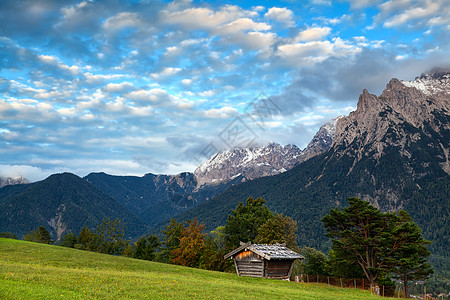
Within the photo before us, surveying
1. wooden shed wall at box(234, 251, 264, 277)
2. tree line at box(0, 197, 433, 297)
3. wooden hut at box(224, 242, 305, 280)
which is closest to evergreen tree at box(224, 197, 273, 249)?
tree line at box(0, 197, 433, 297)

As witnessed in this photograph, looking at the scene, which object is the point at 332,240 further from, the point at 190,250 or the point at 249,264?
the point at 190,250

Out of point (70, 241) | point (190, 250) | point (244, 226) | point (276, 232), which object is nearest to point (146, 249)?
point (190, 250)

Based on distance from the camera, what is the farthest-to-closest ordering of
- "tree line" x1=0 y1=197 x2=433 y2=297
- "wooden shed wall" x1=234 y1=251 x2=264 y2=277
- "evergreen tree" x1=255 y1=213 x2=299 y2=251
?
"evergreen tree" x1=255 y1=213 x2=299 y2=251
"wooden shed wall" x1=234 y1=251 x2=264 y2=277
"tree line" x1=0 y1=197 x2=433 y2=297

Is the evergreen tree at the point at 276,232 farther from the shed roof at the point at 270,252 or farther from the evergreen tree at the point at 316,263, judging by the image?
the shed roof at the point at 270,252

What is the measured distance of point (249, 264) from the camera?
44031 mm

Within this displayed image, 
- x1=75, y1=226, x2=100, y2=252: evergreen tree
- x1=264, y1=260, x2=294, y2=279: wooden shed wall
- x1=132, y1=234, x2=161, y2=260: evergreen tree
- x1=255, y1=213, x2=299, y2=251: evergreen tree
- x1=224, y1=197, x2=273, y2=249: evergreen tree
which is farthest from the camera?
x1=75, y1=226, x2=100, y2=252: evergreen tree

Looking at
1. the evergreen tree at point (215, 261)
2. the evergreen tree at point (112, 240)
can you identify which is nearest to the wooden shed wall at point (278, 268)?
the evergreen tree at point (215, 261)

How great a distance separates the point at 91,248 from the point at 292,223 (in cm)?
7021

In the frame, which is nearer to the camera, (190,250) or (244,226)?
(244,226)

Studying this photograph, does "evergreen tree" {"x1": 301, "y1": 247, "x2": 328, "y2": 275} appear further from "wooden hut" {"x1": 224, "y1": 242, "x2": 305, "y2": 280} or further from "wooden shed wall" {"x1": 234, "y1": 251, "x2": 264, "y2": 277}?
"wooden shed wall" {"x1": 234, "y1": 251, "x2": 264, "y2": 277}

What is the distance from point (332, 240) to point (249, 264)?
11.3 m

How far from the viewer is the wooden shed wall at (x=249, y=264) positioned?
141 feet

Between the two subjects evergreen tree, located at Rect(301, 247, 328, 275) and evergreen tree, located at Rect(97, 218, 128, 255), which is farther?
evergreen tree, located at Rect(97, 218, 128, 255)

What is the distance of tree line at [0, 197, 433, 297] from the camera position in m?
39.7
